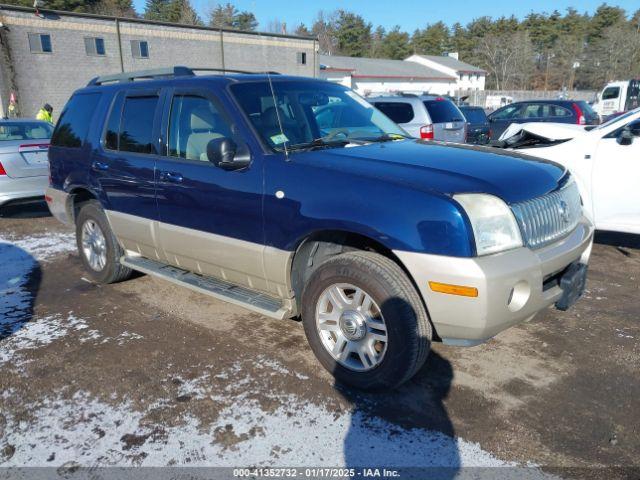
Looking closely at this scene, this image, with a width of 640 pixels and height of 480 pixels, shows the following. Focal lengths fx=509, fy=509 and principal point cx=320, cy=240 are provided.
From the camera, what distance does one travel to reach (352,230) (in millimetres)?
3033

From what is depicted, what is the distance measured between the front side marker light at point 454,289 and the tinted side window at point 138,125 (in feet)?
8.90

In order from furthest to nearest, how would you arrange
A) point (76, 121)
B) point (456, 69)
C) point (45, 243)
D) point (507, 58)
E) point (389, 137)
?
point (507, 58) < point (456, 69) < point (45, 243) < point (76, 121) < point (389, 137)

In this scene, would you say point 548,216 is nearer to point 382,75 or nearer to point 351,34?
point 382,75

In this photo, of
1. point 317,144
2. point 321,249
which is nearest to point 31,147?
point 317,144

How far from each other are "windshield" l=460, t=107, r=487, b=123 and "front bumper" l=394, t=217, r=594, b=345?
13477 mm

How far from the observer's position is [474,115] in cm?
1585

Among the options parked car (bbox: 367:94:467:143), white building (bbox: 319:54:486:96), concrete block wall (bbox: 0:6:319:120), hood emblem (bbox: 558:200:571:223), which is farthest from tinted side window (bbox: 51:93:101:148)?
white building (bbox: 319:54:486:96)

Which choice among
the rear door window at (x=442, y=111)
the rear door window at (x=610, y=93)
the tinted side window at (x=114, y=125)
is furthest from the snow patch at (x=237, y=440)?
the rear door window at (x=610, y=93)

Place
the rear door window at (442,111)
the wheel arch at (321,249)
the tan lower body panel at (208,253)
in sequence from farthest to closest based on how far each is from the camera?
the rear door window at (442,111) < the tan lower body panel at (208,253) < the wheel arch at (321,249)

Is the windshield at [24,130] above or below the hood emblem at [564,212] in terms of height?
above

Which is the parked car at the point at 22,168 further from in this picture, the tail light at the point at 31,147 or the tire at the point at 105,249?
the tire at the point at 105,249

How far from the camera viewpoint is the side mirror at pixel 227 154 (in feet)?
11.3

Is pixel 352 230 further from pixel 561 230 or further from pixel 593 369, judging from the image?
pixel 593 369

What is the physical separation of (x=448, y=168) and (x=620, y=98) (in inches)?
1047
